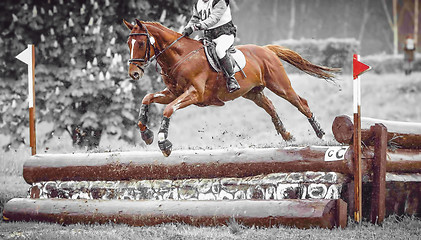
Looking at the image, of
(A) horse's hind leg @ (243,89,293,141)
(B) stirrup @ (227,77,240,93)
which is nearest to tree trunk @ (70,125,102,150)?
A: (A) horse's hind leg @ (243,89,293,141)

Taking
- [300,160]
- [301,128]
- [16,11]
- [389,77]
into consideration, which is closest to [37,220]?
[300,160]

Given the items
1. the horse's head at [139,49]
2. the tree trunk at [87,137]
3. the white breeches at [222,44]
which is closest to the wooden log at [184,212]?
the horse's head at [139,49]

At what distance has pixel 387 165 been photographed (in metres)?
5.84

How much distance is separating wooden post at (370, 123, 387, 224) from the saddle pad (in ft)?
5.48

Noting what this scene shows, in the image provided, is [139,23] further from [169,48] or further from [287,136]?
[287,136]

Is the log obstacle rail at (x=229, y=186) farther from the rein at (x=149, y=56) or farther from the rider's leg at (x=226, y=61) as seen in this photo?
the rein at (x=149, y=56)

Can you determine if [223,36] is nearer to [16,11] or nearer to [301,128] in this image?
[16,11]

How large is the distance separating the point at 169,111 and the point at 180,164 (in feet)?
2.73

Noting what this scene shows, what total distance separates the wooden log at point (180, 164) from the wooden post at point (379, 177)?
302mm

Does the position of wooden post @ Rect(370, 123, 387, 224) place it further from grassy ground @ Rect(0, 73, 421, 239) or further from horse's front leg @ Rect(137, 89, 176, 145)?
horse's front leg @ Rect(137, 89, 176, 145)

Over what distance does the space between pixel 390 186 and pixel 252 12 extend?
20.1m

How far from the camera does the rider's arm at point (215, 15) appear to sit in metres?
6.12

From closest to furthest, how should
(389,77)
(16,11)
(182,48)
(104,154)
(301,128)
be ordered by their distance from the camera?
1. (182,48)
2. (104,154)
3. (16,11)
4. (301,128)
5. (389,77)

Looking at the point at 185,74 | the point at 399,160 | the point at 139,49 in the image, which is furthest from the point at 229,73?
the point at 399,160
